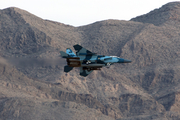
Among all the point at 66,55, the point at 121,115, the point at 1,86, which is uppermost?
the point at 66,55

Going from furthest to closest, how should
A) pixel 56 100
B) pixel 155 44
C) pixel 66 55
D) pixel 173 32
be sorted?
→ pixel 173 32 < pixel 155 44 < pixel 56 100 < pixel 66 55

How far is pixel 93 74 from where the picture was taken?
473ft

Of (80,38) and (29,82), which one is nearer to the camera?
(29,82)

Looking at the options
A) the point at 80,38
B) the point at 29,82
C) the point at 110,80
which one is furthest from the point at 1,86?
the point at 80,38

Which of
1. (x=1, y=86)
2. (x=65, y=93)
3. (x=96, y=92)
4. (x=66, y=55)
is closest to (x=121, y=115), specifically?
(x=96, y=92)

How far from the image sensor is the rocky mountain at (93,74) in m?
A: 120

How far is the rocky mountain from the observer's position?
120m

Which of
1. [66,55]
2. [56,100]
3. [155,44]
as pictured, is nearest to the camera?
[66,55]

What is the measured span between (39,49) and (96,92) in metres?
33.3

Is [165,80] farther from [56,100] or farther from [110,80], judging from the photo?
[56,100]

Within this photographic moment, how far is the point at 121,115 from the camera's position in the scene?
131750 mm

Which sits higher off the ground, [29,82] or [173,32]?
[173,32]

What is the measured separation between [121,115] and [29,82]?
113 feet

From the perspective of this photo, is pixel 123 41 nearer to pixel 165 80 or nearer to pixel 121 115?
pixel 165 80
